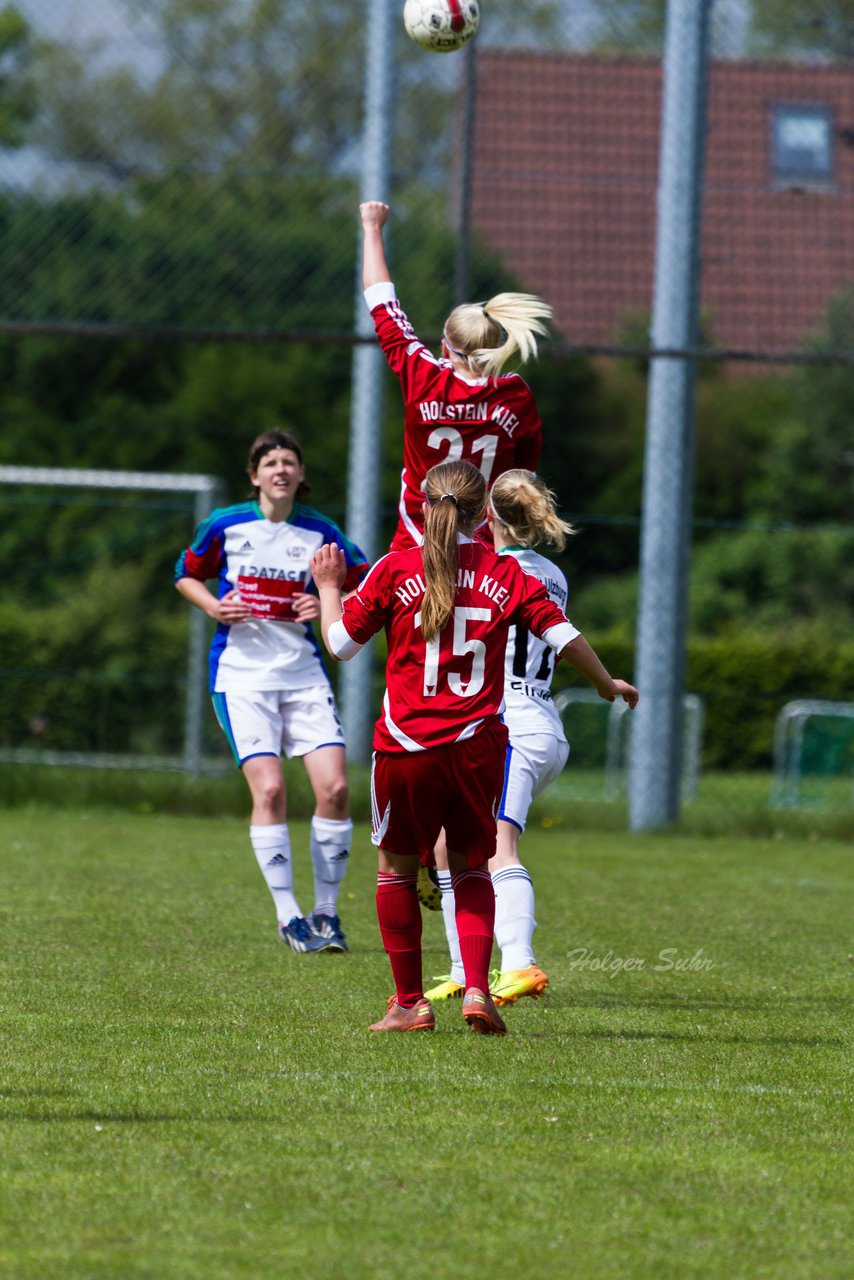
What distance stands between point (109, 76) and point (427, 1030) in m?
13.6

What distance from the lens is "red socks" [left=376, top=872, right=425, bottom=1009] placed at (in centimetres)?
495

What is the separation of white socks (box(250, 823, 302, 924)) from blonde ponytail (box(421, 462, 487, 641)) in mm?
2163

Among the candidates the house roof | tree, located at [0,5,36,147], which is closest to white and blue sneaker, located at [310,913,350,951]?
the house roof

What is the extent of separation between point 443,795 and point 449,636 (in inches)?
17.4

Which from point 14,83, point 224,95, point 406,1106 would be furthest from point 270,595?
point 14,83

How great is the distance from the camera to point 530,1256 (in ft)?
9.70

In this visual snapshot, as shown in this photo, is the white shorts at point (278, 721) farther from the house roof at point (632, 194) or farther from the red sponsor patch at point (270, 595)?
the house roof at point (632, 194)

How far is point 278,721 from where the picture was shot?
6938 mm

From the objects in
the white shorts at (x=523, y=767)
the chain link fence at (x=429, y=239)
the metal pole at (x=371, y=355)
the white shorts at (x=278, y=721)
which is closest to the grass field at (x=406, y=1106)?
the white shorts at (x=523, y=767)

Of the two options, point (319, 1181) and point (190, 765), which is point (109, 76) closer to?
point (190, 765)

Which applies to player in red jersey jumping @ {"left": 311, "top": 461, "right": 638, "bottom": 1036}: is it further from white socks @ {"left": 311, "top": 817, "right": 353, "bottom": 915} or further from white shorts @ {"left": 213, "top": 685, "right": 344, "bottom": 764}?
white shorts @ {"left": 213, "top": 685, "right": 344, "bottom": 764}

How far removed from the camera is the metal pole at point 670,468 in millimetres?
12070

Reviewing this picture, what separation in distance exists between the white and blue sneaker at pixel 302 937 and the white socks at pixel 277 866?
0.09 metres

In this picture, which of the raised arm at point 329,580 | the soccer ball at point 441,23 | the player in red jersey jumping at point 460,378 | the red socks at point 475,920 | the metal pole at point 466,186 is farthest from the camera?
the metal pole at point 466,186
